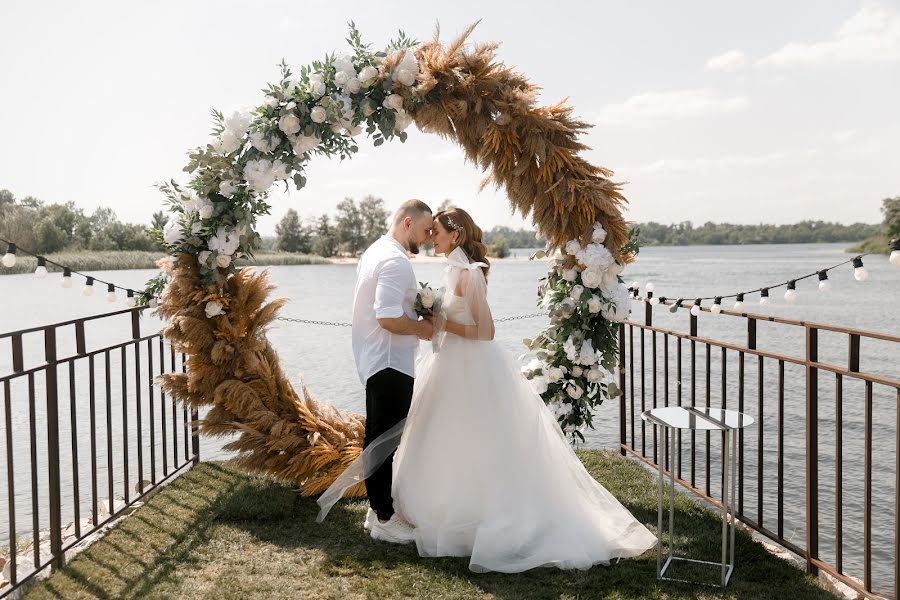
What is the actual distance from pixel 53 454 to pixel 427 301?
78.7 inches

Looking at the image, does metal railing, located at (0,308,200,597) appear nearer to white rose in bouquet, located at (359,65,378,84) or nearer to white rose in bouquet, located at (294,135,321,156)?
white rose in bouquet, located at (294,135,321,156)

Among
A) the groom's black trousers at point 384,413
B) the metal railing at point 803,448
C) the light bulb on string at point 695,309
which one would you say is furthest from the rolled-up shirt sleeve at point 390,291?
the light bulb on string at point 695,309

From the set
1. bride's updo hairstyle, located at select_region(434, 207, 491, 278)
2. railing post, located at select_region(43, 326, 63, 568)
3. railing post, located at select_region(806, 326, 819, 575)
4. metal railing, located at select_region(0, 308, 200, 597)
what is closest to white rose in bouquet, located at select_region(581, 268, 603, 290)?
bride's updo hairstyle, located at select_region(434, 207, 491, 278)

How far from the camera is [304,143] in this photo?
15.1 ft

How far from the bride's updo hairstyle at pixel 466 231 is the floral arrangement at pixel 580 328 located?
0.85 metres

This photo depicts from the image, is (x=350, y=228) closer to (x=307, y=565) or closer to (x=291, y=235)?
(x=291, y=235)

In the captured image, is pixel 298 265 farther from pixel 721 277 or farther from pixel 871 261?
pixel 871 261

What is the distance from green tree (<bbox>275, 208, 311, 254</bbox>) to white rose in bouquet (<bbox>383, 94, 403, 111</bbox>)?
191ft

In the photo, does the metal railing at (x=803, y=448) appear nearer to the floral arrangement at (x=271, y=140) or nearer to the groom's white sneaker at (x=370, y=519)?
the groom's white sneaker at (x=370, y=519)

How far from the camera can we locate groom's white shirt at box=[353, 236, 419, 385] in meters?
3.73

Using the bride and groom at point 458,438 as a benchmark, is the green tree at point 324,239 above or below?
above

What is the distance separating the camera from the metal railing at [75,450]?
3.26 m

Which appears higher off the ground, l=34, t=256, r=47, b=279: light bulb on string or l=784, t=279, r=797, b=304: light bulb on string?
l=34, t=256, r=47, b=279: light bulb on string

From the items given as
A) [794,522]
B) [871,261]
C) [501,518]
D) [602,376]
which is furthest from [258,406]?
[871,261]
